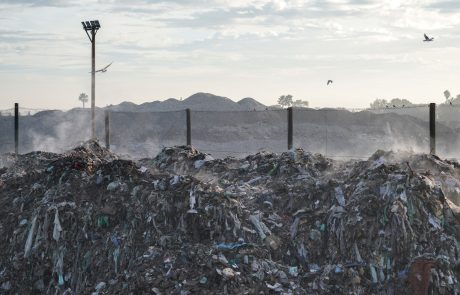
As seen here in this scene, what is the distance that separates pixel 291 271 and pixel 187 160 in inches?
205

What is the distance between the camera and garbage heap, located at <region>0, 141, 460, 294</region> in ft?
25.1

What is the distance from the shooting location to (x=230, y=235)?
27.6ft

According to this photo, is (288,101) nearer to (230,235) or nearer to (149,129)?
(149,129)

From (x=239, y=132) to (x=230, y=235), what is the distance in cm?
3486

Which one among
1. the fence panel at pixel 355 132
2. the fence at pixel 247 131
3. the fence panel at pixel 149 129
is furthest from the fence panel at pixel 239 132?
the fence panel at pixel 355 132

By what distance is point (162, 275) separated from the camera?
24.8ft

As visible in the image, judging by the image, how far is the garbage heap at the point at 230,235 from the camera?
7.64 m

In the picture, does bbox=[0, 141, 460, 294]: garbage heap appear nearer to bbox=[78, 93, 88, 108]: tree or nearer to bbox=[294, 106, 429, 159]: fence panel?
bbox=[294, 106, 429, 159]: fence panel

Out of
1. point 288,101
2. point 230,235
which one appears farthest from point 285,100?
point 230,235

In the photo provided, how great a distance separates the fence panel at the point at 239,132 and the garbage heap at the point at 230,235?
27.0 metres

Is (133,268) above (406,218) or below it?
below

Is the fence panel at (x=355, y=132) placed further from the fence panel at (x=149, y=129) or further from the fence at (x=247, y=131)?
the fence panel at (x=149, y=129)

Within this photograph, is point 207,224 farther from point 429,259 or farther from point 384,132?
point 384,132

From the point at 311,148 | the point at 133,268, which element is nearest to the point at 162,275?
the point at 133,268
